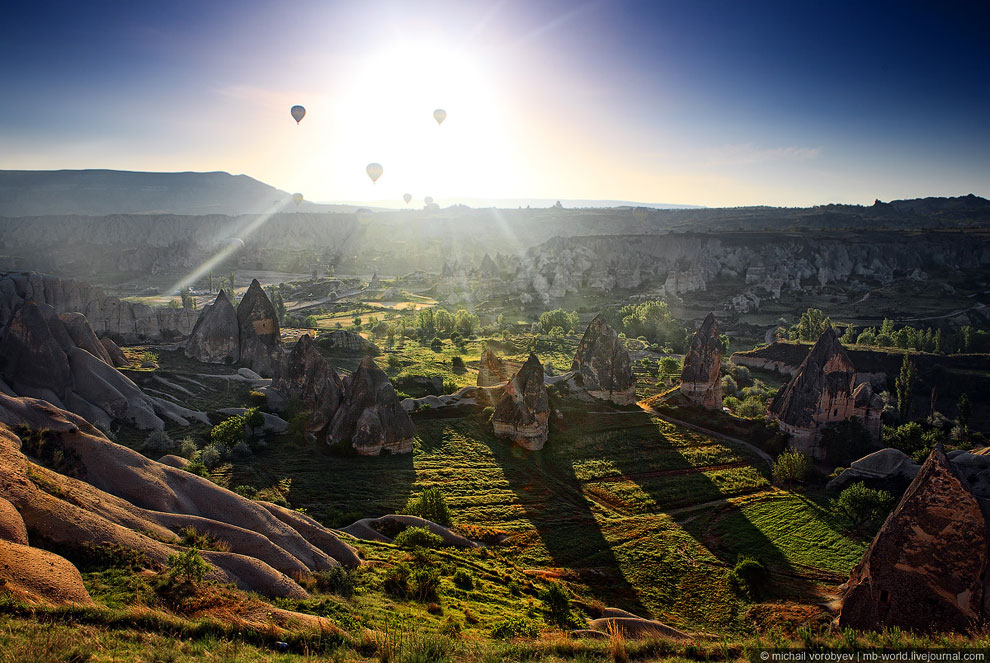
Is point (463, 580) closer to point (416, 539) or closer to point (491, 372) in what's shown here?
point (416, 539)

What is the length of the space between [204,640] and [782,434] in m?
32.5

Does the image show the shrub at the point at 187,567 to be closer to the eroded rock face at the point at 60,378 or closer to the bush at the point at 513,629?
the bush at the point at 513,629

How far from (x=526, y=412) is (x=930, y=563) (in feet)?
72.0

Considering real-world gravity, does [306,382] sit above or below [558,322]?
below

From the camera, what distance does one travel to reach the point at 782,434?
108 ft

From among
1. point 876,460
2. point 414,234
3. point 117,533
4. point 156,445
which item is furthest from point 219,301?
point 414,234

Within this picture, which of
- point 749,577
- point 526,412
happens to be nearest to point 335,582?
point 749,577

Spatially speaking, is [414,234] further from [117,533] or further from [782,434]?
[117,533]

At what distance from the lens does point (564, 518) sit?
2545 centimetres

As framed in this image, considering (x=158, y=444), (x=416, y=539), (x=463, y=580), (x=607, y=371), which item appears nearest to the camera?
(x=463, y=580)

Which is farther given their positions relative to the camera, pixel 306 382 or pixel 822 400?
pixel 306 382

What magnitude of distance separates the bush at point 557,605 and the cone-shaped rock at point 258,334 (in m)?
33.1

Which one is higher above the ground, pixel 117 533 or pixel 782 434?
pixel 117 533

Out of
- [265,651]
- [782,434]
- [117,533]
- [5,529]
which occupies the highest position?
[5,529]
